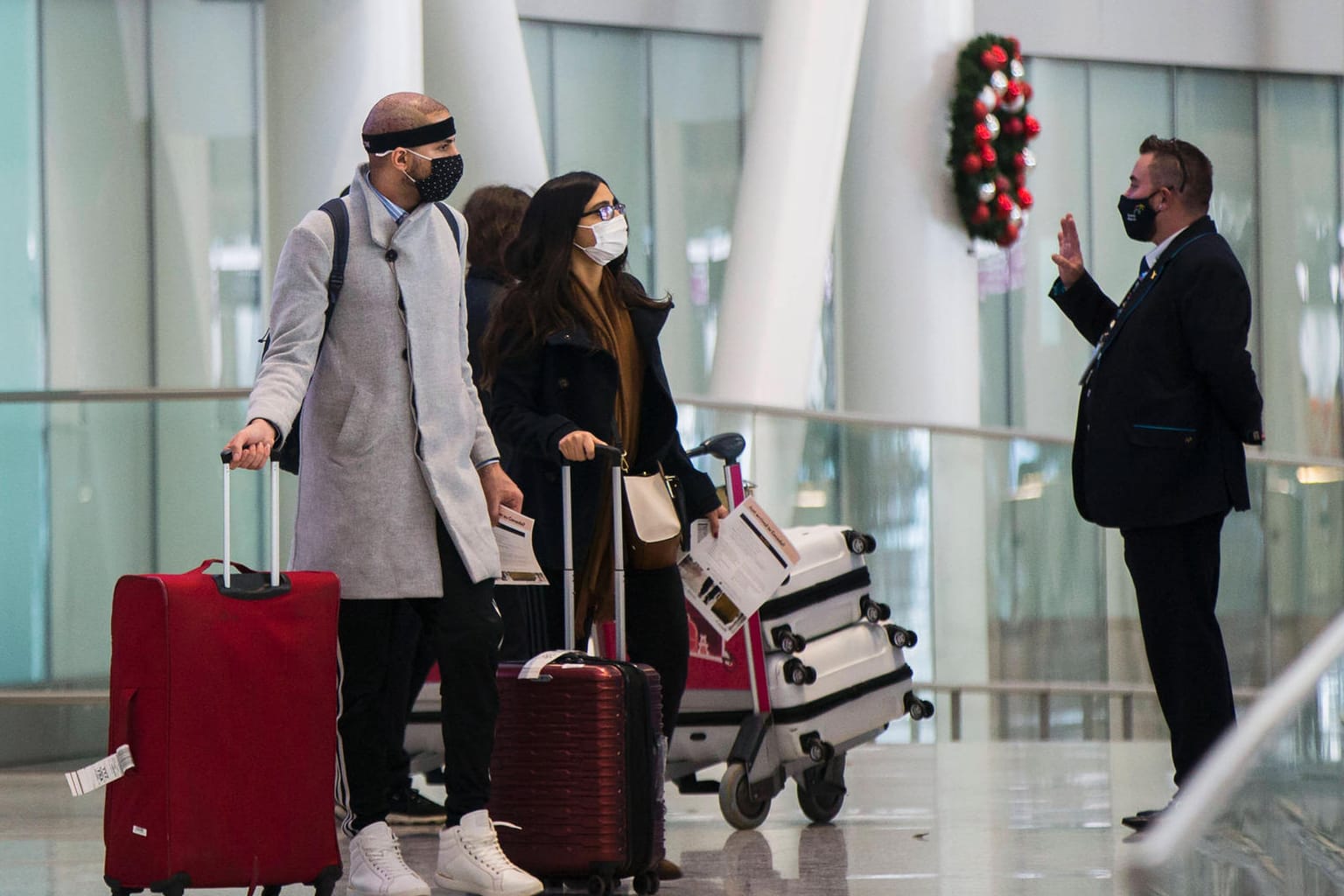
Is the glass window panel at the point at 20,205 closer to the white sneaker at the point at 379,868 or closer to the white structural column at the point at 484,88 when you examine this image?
the white structural column at the point at 484,88

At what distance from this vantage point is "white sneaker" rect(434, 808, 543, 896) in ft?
12.7

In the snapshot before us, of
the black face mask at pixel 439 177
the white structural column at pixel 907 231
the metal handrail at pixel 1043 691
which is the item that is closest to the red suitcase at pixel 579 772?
the black face mask at pixel 439 177

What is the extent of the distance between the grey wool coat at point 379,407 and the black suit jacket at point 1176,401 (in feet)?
5.86

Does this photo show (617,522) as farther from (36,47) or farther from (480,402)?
(36,47)

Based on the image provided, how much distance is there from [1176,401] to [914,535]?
203 inches

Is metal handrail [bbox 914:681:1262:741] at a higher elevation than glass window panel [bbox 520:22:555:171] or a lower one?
lower

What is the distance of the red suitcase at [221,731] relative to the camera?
140 inches

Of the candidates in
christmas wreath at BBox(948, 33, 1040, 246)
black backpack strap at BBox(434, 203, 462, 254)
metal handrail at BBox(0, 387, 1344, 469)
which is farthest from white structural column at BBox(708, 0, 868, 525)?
black backpack strap at BBox(434, 203, 462, 254)

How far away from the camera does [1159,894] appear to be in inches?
80.4

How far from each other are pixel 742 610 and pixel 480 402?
3.34ft

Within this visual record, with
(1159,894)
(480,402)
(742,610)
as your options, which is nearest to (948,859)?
(742,610)

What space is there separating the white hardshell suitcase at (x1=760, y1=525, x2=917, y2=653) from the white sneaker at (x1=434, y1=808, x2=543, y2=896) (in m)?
1.74

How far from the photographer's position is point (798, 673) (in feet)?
18.1

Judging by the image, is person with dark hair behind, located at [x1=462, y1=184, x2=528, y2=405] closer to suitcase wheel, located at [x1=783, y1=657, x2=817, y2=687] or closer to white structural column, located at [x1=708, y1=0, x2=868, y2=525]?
suitcase wheel, located at [x1=783, y1=657, x2=817, y2=687]
